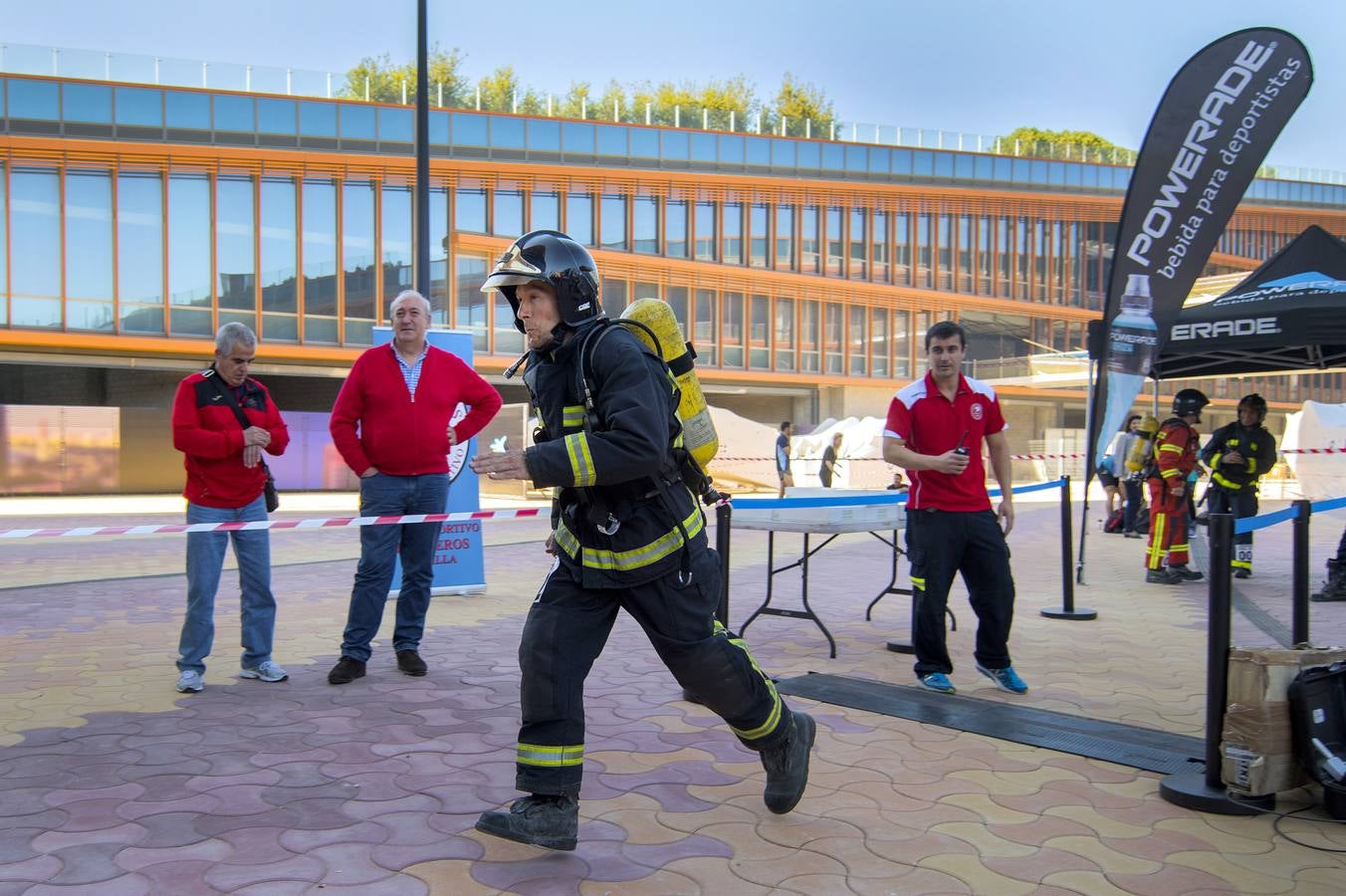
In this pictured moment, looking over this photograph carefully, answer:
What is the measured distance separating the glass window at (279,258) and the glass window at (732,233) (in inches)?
601

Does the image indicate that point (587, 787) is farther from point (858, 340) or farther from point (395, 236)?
point (858, 340)

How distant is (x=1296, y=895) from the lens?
3.05m

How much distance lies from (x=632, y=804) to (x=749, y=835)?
0.48 meters

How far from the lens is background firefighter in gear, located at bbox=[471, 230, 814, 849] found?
3236mm

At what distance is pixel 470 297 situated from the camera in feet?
113

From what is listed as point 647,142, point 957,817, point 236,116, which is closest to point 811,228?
point 647,142

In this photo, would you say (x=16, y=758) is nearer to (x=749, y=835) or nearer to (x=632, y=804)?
(x=632, y=804)

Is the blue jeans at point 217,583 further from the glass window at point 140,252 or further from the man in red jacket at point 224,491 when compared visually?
the glass window at point 140,252

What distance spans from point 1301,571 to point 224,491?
4893 mm

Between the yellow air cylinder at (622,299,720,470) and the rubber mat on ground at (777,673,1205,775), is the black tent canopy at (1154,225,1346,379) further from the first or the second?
the yellow air cylinder at (622,299,720,470)

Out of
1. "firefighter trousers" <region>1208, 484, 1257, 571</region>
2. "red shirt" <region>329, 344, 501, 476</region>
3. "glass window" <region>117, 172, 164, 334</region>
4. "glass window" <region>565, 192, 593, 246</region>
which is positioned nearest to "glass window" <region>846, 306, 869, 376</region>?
"glass window" <region>565, 192, 593, 246</region>

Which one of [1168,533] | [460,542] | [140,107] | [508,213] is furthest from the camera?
[508,213]

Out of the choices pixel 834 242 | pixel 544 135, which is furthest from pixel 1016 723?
pixel 834 242

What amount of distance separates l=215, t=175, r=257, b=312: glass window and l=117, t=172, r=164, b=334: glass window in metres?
1.48
